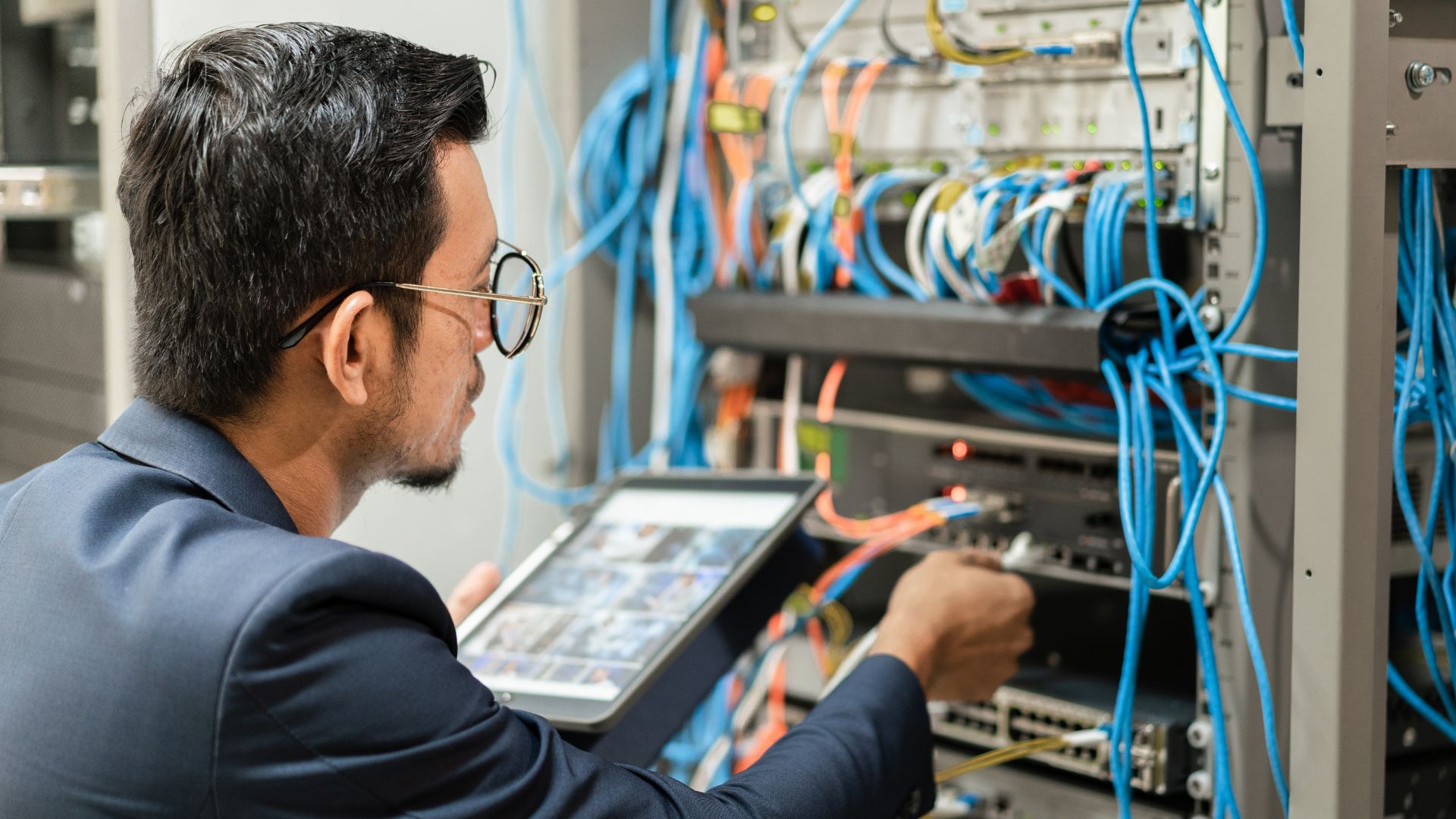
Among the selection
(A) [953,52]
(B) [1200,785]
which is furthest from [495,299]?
(B) [1200,785]

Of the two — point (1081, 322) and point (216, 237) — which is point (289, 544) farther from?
point (1081, 322)

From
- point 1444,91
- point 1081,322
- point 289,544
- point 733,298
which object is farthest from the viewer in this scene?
point 733,298

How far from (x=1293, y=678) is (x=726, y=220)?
3.42ft

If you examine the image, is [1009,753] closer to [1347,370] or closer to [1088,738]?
[1088,738]

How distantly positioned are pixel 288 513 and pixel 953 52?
34.2 inches

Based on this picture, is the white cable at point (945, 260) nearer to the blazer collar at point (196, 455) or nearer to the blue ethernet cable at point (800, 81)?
the blue ethernet cable at point (800, 81)

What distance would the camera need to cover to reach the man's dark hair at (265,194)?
1.01 metres

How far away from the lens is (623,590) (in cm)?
149

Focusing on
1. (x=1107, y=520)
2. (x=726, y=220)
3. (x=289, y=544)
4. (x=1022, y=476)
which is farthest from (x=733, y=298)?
(x=289, y=544)

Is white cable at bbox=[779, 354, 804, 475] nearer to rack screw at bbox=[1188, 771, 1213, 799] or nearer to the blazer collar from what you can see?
rack screw at bbox=[1188, 771, 1213, 799]

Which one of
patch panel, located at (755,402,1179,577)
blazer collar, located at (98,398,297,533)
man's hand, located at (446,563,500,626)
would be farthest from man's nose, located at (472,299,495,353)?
patch panel, located at (755,402,1179,577)

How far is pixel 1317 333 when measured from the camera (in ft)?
3.57

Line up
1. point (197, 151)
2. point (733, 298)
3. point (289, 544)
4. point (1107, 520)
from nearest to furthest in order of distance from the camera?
point (289, 544)
point (197, 151)
point (1107, 520)
point (733, 298)

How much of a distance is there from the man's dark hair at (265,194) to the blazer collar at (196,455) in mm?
19
